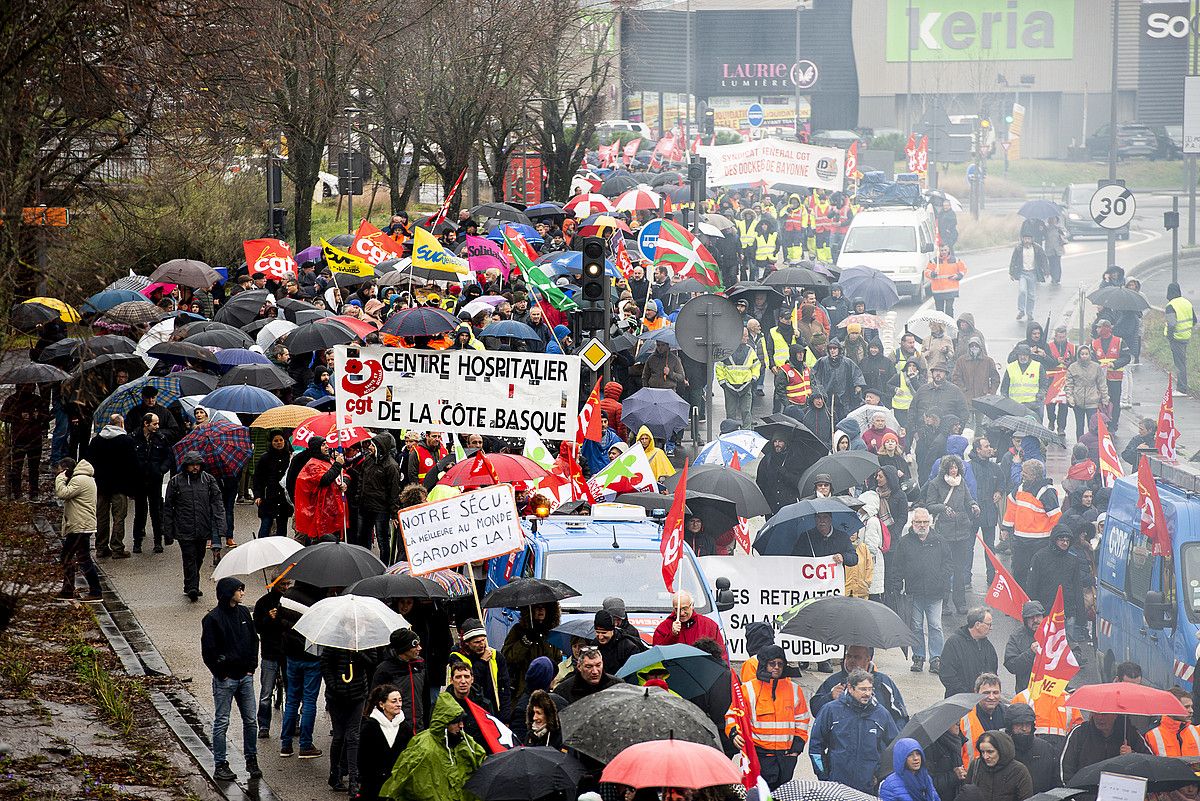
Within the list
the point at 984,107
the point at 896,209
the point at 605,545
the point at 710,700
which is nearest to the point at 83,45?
the point at 605,545

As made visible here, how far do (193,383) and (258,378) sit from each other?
754mm

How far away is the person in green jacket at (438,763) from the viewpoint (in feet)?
30.2

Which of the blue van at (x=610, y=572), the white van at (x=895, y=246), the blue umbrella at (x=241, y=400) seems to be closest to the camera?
the blue van at (x=610, y=572)

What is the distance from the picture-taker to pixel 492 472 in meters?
14.8

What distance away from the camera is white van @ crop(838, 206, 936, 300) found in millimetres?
35875

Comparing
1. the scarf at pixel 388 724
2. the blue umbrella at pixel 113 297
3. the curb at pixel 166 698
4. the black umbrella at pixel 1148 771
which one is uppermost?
the blue umbrella at pixel 113 297

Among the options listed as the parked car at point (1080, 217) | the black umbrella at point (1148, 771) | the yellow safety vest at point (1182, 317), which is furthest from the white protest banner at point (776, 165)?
the black umbrella at point (1148, 771)

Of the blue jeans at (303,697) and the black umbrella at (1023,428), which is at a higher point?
the black umbrella at (1023,428)

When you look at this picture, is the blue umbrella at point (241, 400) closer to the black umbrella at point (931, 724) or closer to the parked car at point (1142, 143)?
the black umbrella at point (931, 724)

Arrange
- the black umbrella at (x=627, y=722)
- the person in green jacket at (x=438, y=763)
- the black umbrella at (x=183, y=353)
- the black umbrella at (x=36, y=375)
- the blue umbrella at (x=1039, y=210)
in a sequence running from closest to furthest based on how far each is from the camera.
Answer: the black umbrella at (x=627, y=722)
the person in green jacket at (x=438, y=763)
the black umbrella at (x=36, y=375)
the black umbrella at (x=183, y=353)
the blue umbrella at (x=1039, y=210)

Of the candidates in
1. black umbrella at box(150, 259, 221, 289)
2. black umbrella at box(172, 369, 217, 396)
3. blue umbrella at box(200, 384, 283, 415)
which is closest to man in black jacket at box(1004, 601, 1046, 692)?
blue umbrella at box(200, 384, 283, 415)

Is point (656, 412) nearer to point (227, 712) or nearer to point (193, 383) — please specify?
point (193, 383)

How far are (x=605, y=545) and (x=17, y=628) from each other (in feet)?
15.3

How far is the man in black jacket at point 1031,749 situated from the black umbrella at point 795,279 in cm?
1710
